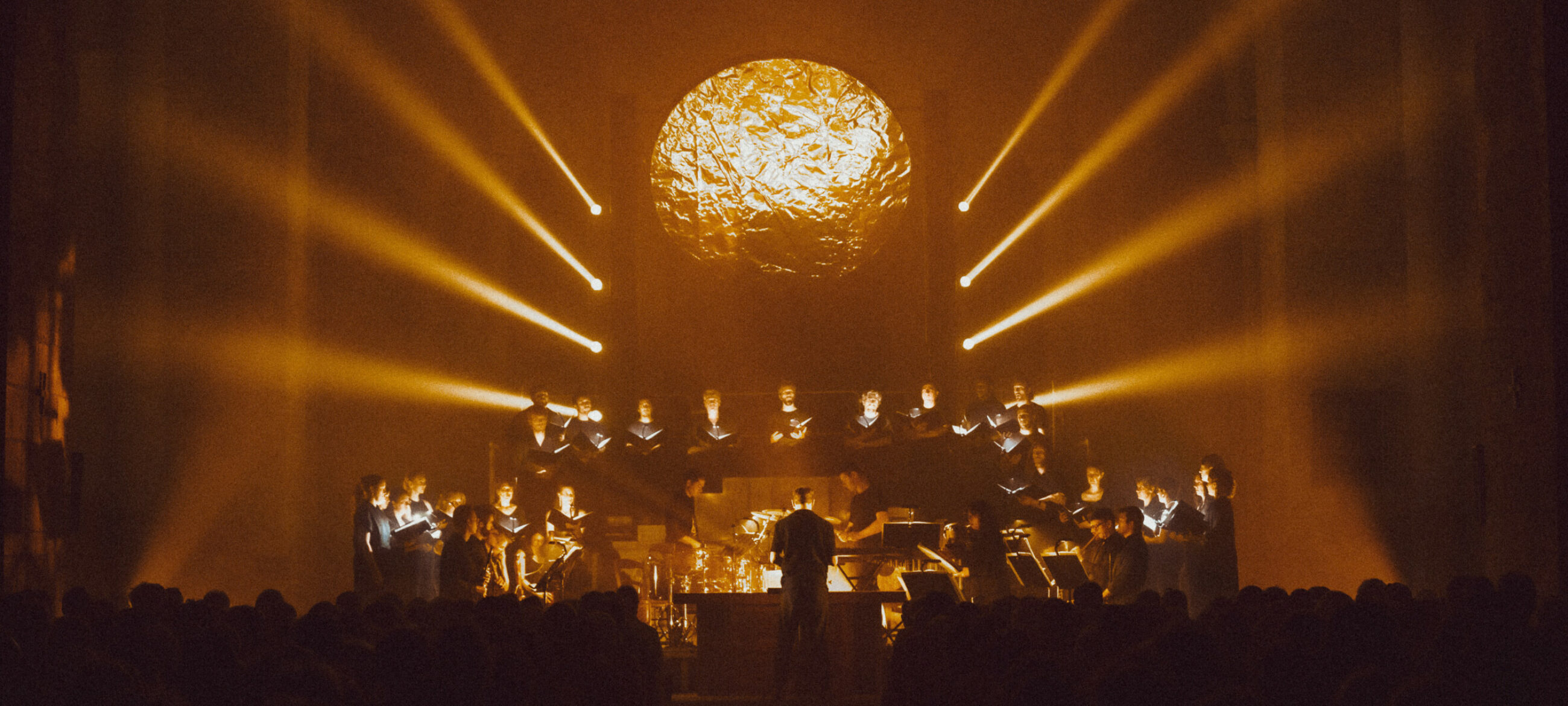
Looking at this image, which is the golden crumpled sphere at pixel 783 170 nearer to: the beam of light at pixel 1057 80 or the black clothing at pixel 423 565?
the beam of light at pixel 1057 80

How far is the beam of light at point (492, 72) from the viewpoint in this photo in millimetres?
14859

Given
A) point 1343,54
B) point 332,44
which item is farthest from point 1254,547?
point 332,44

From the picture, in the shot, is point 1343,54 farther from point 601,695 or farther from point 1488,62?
point 601,695

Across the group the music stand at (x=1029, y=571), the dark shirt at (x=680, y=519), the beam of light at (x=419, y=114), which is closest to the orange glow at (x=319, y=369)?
the beam of light at (x=419, y=114)

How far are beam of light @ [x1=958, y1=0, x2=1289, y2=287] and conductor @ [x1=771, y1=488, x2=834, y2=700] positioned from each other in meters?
7.04

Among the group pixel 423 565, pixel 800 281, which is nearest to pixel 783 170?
pixel 800 281

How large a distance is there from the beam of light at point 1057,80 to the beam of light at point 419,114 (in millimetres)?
4674

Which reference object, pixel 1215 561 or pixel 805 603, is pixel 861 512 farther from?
pixel 1215 561

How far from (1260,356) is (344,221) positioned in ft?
29.6

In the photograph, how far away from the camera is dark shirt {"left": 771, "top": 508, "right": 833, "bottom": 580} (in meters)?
8.81

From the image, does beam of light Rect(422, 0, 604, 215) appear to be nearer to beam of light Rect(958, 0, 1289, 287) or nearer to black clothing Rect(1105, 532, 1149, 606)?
beam of light Rect(958, 0, 1289, 287)

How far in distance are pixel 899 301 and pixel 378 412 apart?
19.4ft

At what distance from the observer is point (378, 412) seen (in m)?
13.5

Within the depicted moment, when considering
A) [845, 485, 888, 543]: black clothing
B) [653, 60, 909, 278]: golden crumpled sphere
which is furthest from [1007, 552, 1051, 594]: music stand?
[653, 60, 909, 278]: golden crumpled sphere
